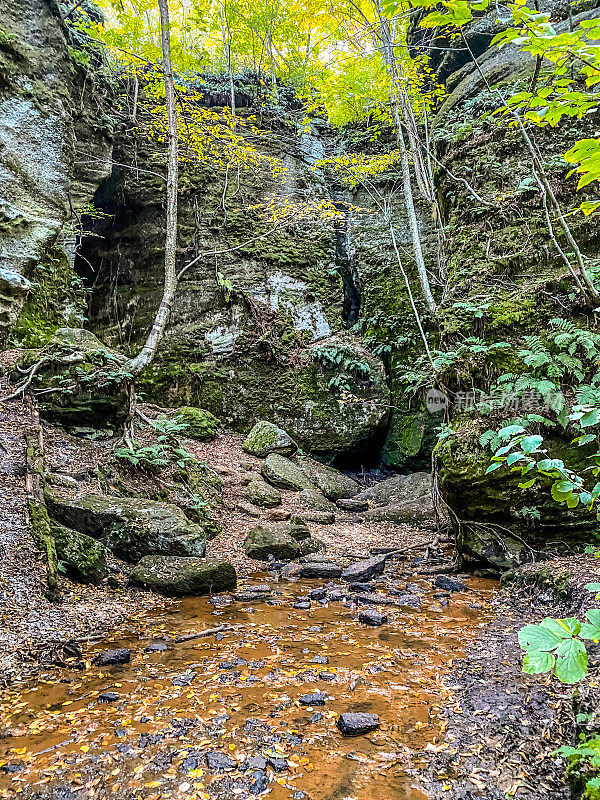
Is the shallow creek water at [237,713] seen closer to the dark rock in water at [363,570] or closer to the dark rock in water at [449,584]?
the dark rock in water at [449,584]

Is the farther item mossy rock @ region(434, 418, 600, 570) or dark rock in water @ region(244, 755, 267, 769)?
mossy rock @ region(434, 418, 600, 570)

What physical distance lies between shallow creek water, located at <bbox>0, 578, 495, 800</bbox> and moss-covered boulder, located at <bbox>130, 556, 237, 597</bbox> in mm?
685

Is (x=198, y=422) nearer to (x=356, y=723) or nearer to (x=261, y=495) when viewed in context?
(x=261, y=495)

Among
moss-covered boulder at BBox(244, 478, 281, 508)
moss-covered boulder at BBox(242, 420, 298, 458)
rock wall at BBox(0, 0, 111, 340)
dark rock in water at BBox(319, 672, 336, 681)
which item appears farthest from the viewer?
moss-covered boulder at BBox(242, 420, 298, 458)

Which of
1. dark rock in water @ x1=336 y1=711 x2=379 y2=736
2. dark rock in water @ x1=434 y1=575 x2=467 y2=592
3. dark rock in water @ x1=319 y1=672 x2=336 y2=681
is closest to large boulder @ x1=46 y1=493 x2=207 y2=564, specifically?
dark rock in water @ x1=319 y1=672 x2=336 y2=681

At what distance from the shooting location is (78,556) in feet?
15.4

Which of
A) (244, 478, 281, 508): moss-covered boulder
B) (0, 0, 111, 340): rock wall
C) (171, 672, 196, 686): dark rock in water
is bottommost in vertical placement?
(171, 672, 196, 686): dark rock in water

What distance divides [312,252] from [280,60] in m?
7.92

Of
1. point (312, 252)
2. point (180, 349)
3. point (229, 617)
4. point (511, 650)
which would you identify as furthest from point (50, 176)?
point (511, 650)

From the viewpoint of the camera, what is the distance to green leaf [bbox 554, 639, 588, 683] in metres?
1.17

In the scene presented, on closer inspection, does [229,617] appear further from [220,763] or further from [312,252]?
[312,252]

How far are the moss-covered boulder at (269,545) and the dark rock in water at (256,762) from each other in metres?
4.25

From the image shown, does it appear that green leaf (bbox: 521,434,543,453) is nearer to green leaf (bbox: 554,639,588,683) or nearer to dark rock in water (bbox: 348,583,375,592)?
green leaf (bbox: 554,639,588,683)

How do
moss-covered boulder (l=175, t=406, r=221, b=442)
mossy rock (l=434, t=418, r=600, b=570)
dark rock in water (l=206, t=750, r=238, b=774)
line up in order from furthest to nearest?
1. moss-covered boulder (l=175, t=406, r=221, b=442)
2. mossy rock (l=434, t=418, r=600, b=570)
3. dark rock in water (l=206, t=750, r=238, b=774)
